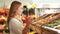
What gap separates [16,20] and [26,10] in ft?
10.8

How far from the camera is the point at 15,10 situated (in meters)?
2.31

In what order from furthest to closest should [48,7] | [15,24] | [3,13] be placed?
[48,7], [3,13], [15,24]

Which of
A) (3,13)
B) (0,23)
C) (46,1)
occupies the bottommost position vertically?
(0,23)

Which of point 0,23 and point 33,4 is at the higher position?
point 33,4

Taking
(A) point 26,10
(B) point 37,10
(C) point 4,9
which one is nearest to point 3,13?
(C) point 4,9

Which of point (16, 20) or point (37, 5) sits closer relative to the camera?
point (16, 20)

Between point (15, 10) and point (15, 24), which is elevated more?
point (15, 10)

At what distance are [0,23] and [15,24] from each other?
339 cm

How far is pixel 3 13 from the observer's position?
539cm

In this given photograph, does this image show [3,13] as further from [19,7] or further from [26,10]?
[19,7]

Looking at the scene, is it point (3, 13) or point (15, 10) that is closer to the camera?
point (15, 10)

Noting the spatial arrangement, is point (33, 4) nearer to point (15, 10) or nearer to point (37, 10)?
point (37, 10)

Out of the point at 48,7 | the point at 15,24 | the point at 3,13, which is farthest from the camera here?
the point at 48,7

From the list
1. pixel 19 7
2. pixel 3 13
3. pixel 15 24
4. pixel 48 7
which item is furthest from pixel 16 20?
pixel 48 7
